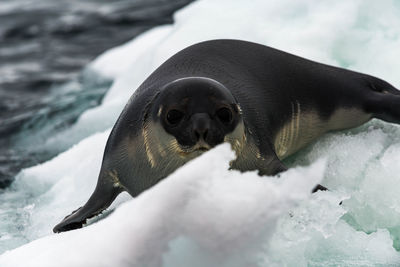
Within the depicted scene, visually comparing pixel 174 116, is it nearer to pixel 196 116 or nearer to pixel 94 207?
pixel 196 116

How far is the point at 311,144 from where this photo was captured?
4.30 m

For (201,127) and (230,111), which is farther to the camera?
(230,111)

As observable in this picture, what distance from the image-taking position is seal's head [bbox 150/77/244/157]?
3104 mm

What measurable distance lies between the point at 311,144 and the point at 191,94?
130cm

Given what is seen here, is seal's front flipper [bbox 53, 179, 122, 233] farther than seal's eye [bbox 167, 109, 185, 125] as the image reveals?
Yes

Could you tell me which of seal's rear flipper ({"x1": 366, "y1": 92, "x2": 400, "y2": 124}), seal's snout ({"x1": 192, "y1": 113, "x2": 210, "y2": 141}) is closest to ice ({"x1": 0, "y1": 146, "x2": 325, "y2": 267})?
seal's snout ({"x1": 192, "y1": 113, "x2": 210, "y2": 141})

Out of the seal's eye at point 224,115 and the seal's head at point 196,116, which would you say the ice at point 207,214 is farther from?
the seal's eye at point 224,115

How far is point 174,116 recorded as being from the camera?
3.22 m

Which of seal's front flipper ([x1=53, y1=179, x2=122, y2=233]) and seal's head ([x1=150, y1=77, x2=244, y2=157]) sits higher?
seal's head ([x1=150, y1=77, x2=244, y2=157])

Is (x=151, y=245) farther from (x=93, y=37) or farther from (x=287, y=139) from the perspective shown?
(x=93, y=37)

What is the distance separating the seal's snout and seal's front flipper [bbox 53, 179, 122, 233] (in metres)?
0.89

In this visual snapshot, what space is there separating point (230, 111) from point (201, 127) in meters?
0.20

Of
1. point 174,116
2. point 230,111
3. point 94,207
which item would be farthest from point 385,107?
point 94,207

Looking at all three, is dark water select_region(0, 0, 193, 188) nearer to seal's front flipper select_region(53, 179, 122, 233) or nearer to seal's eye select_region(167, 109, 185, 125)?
seal's front flipper select_region(53, 179, 122, 233)
